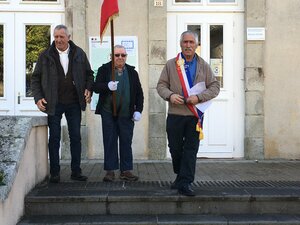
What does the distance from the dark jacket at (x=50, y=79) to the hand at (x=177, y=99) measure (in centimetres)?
131

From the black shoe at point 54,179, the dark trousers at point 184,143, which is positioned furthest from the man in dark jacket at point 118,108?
the dark trousers at point 184,143

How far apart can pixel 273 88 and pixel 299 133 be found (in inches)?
38.5

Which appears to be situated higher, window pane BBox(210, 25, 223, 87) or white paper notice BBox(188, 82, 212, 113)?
window pane BBox(210, 25, 223, 87)

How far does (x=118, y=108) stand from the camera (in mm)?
5738

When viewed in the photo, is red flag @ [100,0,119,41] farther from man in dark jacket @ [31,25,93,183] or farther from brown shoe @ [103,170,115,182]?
brown shoe @ [103,170,115,182]

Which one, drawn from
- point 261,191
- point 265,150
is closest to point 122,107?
point 261,191

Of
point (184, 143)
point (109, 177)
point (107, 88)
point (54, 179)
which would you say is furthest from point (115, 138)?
point (184, 143)

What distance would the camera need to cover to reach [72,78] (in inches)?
225

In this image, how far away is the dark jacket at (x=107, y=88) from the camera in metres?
5.69

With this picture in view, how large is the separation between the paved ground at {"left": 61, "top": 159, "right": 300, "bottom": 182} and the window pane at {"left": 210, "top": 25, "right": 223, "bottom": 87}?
5.60 feet

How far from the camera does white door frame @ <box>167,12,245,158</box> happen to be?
827 cm

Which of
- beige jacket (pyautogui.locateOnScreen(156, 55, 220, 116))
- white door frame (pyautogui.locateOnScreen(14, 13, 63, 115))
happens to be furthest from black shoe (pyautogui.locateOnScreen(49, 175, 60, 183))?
white door frame (pyautogui.locateOnScreen(14, 13, 63, 115))

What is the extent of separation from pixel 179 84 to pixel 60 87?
5.24 ft

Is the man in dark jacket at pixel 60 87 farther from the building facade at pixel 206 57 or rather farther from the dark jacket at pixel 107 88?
the building facade at pixel 206 57
